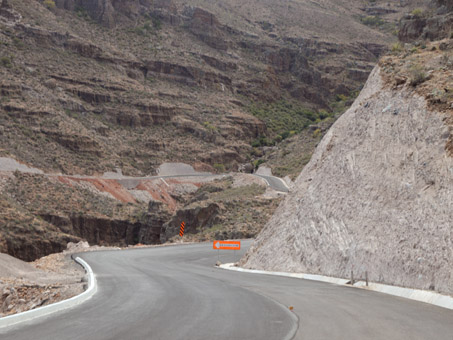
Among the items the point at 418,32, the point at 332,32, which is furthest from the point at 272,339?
the point at 332,32

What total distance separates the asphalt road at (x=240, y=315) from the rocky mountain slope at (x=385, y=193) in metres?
1.38

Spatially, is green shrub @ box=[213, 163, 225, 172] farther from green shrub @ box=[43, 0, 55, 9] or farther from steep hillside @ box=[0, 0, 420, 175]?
green shrub @ box=[43, 0, 55, 9]

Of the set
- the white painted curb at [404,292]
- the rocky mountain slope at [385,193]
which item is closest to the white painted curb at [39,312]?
the white painted curb at [404,292]

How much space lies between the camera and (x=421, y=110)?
17.8 m

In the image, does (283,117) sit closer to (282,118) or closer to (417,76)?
(282,118)

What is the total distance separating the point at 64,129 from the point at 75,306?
78.9m

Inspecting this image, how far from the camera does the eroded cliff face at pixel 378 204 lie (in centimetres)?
1403

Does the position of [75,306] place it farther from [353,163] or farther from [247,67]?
[247,67]

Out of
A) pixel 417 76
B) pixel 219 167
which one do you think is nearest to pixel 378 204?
pixel 417 76

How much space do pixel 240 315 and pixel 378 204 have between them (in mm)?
8013

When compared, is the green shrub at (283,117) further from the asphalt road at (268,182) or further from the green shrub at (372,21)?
the green shrub at (372,21)

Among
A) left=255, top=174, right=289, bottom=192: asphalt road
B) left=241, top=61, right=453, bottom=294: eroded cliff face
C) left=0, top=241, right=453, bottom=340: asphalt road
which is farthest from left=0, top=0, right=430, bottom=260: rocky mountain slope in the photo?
left=0, top=241, right=453, bottom=340: asphalt road

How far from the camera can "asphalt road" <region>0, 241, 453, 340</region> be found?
28.1 ft

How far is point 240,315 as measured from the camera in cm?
1049
